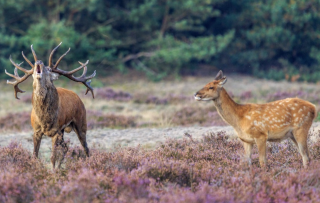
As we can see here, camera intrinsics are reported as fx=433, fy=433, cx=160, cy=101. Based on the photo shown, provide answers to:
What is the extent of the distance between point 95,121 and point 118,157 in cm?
688

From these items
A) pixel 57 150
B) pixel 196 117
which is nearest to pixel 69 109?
pixel 57 150

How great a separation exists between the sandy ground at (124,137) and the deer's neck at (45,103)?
8.11 feet

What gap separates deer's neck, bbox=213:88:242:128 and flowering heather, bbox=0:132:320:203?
24.7 inches

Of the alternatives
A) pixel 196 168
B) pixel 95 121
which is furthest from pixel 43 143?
pixel 196 168

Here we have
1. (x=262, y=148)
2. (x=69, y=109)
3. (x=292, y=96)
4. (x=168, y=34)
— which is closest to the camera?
(x=262, y=148)

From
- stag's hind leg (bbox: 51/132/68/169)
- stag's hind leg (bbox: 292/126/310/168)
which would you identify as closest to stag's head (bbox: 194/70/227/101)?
stag's hind leg (bbox: 292/126/310/168)

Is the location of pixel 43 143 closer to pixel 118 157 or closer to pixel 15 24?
pixel 118 157

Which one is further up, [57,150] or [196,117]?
[57,150]

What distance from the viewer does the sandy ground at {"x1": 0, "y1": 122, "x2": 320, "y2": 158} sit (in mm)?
10023

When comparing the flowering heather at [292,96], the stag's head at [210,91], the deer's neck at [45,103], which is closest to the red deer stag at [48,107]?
the deer's neck at [45,103]

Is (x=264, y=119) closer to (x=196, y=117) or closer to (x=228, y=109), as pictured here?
(x=228, y=109)

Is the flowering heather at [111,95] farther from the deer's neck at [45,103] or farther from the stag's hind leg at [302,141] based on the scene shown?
the stag's hind leg at [302,141]

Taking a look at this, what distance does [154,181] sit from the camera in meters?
5.48

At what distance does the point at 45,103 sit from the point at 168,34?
20.0 metres
